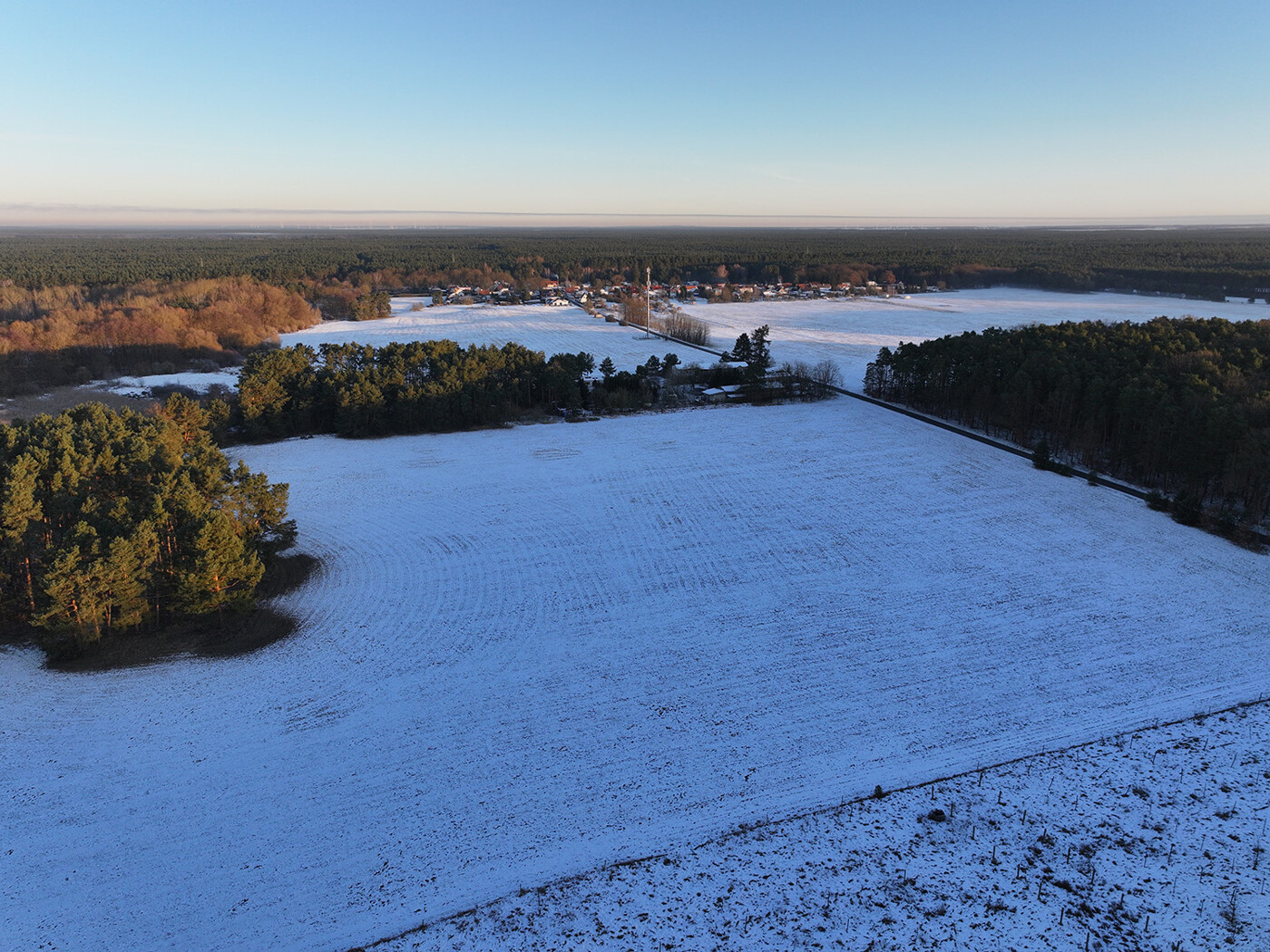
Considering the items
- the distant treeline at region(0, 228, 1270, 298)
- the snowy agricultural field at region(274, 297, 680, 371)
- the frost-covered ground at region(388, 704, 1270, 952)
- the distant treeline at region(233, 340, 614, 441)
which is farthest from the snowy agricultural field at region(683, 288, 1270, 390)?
the frost-covered ground at region(388, 704, 1270, 952)

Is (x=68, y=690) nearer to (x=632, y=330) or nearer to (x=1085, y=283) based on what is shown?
(x=632, y=330)

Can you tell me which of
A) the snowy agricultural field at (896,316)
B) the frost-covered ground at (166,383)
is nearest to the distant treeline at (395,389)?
the frost-covered ground at (166,383)

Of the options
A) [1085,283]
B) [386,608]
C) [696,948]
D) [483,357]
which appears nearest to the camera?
[696,948]

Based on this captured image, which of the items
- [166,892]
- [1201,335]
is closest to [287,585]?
[166,892]

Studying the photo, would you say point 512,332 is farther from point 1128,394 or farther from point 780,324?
point 1128,394

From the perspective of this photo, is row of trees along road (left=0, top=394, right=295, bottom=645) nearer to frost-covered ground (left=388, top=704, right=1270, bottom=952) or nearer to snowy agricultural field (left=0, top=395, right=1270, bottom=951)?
snowy agricultural field (left=0, top=395, right=1270, bottom=951)
